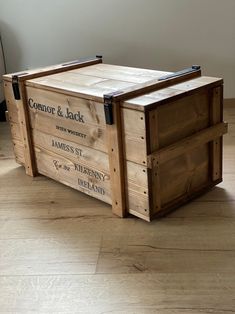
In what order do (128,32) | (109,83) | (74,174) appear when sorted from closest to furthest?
(109,83)
(74,174)
(128,32)

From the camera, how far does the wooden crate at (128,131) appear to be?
150 cm

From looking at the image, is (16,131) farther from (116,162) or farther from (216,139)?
(216,139)

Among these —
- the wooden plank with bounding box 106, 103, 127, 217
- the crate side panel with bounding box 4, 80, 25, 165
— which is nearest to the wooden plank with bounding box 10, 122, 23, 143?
the crate side panel with bounding box 4, 80, 25, 165

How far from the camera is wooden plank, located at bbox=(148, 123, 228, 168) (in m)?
1.49

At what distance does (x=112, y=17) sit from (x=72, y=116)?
1059mm

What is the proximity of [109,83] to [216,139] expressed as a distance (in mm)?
405

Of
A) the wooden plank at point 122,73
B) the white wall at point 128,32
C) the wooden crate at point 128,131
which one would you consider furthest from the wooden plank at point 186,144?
the white wall at point 128,32

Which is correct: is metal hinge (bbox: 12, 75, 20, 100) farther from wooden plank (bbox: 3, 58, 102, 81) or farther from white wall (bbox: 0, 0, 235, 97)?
white wall (bbox: 0, 0, 235, 97)

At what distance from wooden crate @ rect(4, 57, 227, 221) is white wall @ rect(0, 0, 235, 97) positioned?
76 cm

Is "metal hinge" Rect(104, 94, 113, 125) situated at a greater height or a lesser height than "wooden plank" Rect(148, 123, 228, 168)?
greater

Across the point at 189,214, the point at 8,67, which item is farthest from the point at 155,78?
the point at 8,67

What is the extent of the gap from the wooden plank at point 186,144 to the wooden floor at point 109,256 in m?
0.20

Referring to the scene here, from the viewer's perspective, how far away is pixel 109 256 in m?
1.42

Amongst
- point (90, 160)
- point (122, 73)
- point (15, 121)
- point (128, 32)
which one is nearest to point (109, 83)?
point (122, 73)
